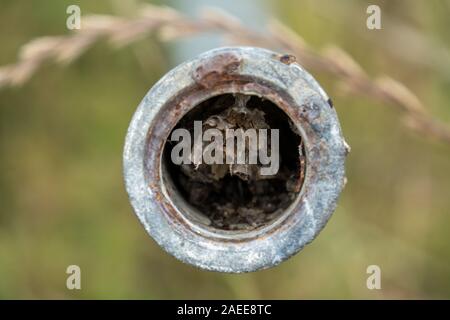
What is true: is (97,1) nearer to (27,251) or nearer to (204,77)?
(27,251)

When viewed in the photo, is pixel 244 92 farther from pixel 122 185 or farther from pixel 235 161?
pixel 122 185

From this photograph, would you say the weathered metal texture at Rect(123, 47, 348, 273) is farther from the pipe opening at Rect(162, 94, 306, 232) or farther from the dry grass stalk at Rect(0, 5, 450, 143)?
the dry grass stalk at Rect(0, 5, 450, 143)

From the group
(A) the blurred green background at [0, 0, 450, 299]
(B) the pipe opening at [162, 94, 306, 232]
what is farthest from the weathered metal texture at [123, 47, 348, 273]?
(A) the blurred green background at [0, 0, 450, 299]

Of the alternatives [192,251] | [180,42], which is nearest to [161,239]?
[192,251]

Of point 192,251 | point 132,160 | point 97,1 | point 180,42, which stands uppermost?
point 97,1

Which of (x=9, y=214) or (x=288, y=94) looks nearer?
(x=288, y=94)
